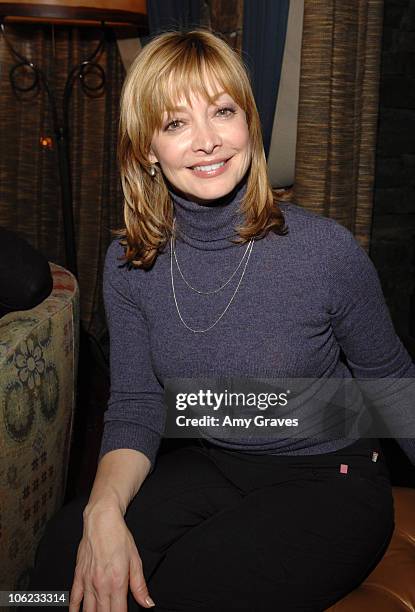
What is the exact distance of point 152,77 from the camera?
4.13 ft

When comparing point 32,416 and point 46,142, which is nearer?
point 32,416

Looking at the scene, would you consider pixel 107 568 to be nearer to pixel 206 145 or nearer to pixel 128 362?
pixel 128 362

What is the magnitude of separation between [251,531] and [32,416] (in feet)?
1.37

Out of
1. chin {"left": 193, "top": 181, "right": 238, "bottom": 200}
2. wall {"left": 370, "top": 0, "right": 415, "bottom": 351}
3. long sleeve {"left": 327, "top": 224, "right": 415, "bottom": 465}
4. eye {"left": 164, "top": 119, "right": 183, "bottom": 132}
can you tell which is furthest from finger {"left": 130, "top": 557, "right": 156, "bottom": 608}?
wall {"left": 370, "top": 0, "right": 415, "bottom": 351}

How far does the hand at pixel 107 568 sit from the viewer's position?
43.3 inches

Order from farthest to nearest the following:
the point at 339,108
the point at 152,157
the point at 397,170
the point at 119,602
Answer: the point at 397,170
the point at 339,108
the point at 152,157
the point at 119,602

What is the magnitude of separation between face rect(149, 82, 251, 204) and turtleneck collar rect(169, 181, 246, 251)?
0.12 feet

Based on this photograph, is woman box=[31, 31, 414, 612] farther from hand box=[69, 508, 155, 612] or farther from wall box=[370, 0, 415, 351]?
wall box=[370, 0, 415, 351]

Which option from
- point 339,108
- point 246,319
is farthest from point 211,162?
point 339,108

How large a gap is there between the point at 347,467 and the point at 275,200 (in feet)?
1.61

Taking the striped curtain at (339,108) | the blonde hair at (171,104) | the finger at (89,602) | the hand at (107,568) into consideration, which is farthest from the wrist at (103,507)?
the striped curtain at (339,108)

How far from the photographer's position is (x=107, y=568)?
1104 mm

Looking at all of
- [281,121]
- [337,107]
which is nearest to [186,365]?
[337,107]

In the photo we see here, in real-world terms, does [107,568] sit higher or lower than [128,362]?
lower
